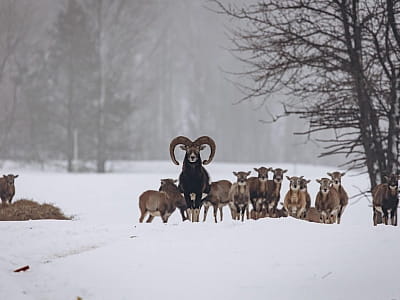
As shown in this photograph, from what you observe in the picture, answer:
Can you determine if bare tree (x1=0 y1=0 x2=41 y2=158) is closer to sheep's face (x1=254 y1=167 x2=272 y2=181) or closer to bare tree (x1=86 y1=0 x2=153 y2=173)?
bare tree (x1=86 y1=0 x2=153 y2=173)

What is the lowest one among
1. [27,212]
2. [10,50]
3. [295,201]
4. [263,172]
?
[27,212]

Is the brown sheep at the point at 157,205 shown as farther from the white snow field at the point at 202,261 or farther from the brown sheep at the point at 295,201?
the white snow field at the point at 202,261

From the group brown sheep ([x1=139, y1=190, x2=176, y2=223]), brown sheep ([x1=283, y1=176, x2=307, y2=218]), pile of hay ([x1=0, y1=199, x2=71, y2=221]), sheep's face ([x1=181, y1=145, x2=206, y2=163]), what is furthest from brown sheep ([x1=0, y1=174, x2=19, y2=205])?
brown sheep ([x1=283, y1=176, x2=307, y2=218])

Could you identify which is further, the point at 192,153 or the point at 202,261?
the point at 192,153

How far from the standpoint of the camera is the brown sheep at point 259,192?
1300 centimetres

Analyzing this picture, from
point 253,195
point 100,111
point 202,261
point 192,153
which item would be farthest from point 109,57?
point 202,261

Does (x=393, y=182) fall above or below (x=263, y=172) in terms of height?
below

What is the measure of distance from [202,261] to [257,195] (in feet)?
17.3

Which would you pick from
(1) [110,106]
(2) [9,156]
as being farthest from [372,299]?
(2) [9,156]

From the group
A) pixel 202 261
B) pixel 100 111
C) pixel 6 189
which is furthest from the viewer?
pixel 100 111

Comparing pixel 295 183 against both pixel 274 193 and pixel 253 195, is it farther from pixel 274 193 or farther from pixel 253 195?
pixel 253 195

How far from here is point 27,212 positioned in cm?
1345

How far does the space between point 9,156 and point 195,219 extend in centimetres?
2744

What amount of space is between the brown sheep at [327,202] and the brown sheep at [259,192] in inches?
50.4
